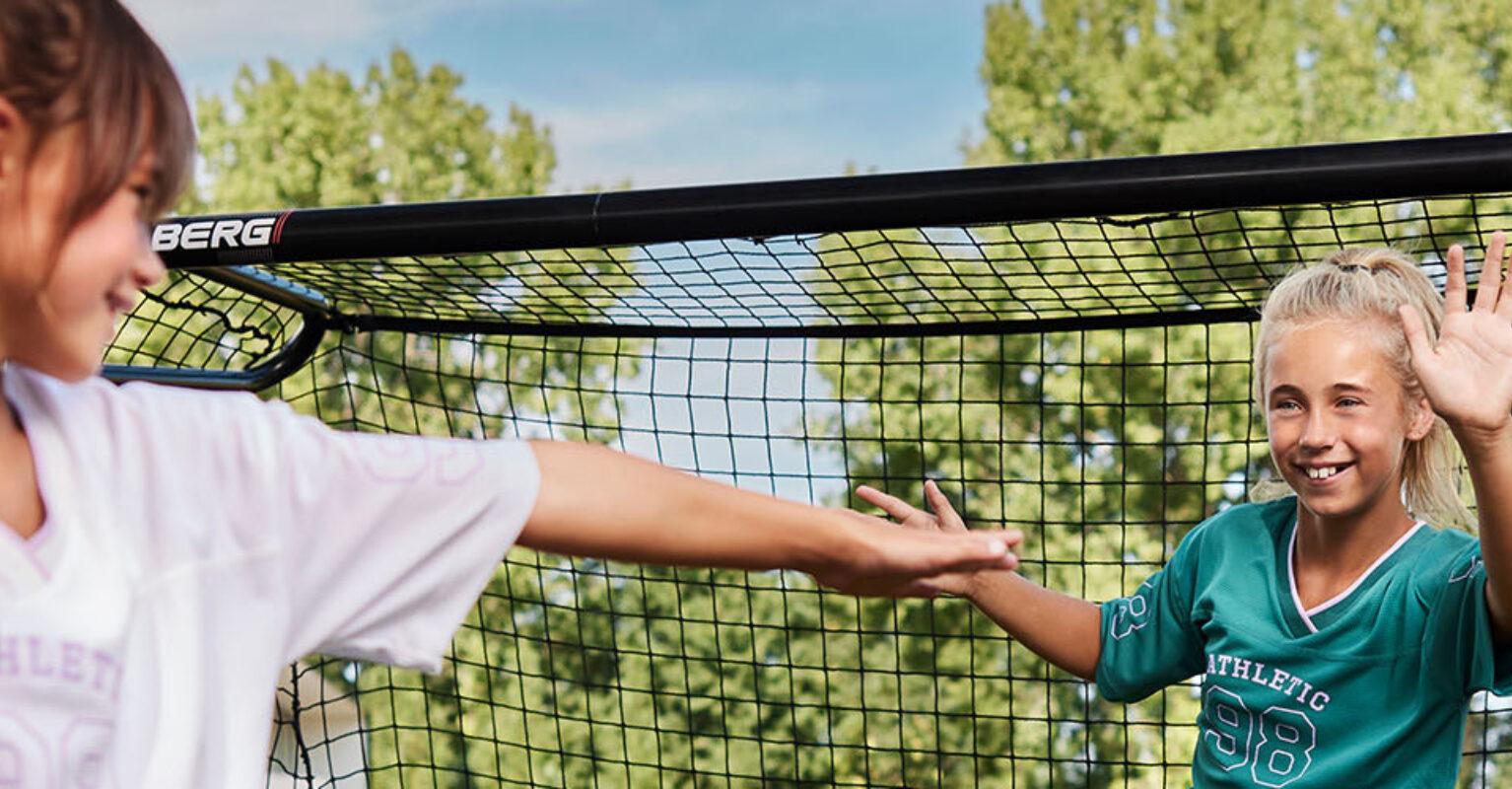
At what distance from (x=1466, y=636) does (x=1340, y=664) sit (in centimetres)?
15

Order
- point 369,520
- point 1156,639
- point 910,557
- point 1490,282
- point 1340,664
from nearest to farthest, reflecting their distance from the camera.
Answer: point 369,520, point 910,557, point 1490,282, point 1340,664, point 1156,639

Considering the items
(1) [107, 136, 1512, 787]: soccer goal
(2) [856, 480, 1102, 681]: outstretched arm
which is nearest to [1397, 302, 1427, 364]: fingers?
(1) [107, 136, 1512, 787]: soccer goal

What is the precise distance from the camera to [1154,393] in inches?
420

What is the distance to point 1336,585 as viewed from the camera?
179cm

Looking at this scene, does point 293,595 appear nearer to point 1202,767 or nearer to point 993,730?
point 1202,767

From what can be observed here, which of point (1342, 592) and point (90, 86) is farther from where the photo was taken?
point (1342, 592)

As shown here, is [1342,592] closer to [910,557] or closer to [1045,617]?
[1045,617]

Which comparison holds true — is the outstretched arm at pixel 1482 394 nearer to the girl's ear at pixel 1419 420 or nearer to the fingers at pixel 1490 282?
the fingers at pixel 1490 282

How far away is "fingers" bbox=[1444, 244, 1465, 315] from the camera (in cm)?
152

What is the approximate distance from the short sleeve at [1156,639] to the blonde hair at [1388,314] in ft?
0.78

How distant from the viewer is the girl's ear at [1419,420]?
1803 millimetres

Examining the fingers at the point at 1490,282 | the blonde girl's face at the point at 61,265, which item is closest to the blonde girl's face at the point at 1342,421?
the fingers at the point at 1490,282

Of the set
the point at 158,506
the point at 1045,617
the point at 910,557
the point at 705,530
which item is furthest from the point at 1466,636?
the point at 158,506

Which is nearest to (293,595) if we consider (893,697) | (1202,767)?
(1202,767)
